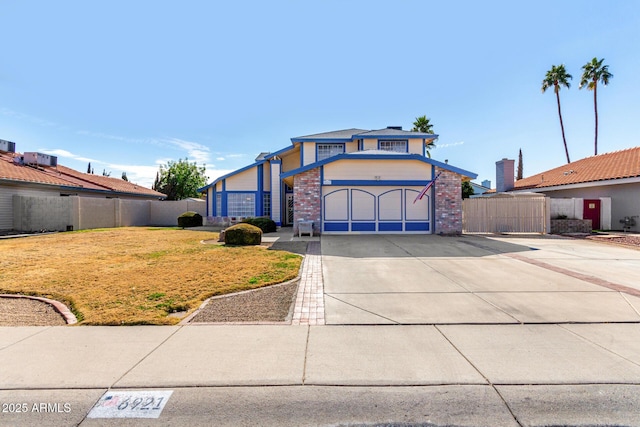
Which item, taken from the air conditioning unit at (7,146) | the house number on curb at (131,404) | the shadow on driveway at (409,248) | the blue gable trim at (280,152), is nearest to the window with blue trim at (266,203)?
the blue gable trim at (280,152)

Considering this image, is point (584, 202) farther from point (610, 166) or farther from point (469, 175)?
point (469, 175)

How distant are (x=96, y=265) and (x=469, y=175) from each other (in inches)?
670

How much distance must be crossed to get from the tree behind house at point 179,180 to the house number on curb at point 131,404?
143ft

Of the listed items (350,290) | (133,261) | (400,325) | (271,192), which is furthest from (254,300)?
(271,192)

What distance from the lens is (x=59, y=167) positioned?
28.2 metres

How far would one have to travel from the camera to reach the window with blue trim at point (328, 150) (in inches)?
917

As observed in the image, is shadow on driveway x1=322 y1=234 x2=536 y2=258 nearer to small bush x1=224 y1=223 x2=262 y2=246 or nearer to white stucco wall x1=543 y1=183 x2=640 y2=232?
small bush x1=224 y1=223 x2=262 y2=246

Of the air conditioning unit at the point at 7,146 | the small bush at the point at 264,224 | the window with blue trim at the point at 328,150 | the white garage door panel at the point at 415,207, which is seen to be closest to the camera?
the white garage door panel at the point at 415,207

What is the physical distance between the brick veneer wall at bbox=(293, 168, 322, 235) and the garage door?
1.40ft

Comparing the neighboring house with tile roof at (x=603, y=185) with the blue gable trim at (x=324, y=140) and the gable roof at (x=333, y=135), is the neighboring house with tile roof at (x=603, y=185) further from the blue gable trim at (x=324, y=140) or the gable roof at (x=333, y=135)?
the blue gable trim at (x=324, y=140)

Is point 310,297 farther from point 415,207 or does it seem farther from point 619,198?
point 619,198

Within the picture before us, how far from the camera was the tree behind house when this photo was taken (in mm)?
43688

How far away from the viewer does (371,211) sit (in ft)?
55.3

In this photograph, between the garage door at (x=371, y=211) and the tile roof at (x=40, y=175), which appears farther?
the tile roof at (x=40, y=175)
